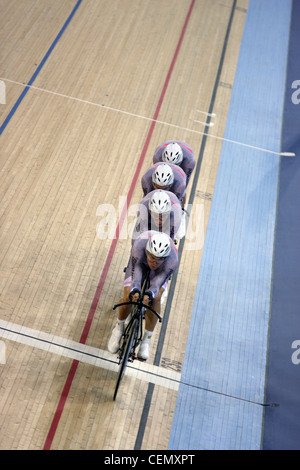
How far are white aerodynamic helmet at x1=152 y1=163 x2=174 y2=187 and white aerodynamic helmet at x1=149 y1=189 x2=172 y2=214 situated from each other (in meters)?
0.19

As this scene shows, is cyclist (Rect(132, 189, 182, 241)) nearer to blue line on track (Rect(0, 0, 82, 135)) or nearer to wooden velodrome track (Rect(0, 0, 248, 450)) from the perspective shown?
wooden velodrome track (Rect(0, 0, 248, 450))

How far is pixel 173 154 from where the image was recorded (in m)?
4.18

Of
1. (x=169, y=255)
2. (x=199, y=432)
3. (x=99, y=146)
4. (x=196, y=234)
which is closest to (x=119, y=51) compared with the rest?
(x=99, y=146)

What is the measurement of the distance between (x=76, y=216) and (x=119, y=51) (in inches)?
128

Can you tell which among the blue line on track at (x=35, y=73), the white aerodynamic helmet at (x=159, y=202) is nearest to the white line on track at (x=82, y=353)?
the white aerodynamic helmet at (x=159, y=202)

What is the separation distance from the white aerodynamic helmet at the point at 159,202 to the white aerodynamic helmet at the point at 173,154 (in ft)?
1.98

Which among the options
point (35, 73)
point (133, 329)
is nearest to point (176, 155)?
point (133, 329)

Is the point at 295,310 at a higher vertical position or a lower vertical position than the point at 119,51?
lower

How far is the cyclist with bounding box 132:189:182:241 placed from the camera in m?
3.70

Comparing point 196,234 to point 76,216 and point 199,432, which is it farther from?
point 199,432

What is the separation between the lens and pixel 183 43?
7020mm

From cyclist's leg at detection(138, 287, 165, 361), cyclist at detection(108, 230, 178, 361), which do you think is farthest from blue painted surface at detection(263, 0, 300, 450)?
cyclist at detection(108, 230, 178, 361)

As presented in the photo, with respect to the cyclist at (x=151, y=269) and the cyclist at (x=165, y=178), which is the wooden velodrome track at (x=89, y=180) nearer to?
the cyclist at (x=151, y=269)

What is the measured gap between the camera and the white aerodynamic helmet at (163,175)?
3869 millimetres
